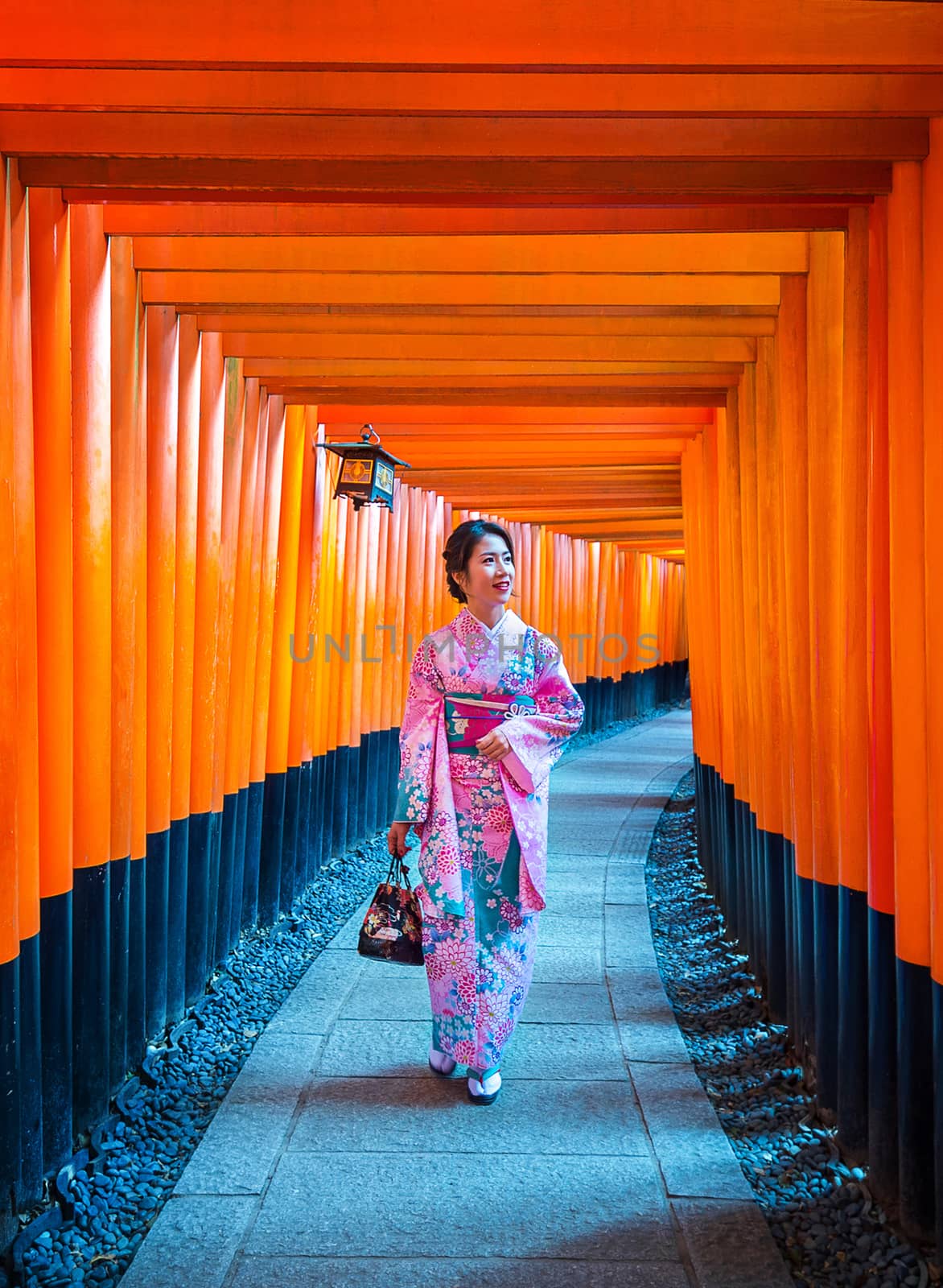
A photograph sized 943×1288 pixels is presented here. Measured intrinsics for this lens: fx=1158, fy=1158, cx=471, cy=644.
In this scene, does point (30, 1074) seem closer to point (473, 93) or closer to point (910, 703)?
point (910, 703)

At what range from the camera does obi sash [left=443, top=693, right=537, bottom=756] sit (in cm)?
415

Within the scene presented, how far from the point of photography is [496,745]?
13.2 ft

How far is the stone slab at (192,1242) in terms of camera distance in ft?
9.20

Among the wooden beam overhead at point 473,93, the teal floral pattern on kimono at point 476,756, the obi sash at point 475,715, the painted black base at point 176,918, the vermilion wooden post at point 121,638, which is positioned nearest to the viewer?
the wooden beam overhead at point 473,93

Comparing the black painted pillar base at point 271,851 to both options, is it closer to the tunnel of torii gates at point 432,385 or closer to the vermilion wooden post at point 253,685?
the tunnel of torii gates at point 432,385

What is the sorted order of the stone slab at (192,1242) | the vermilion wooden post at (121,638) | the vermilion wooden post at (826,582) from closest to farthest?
1. the stone slab at (192,1242)
2. the vermilion wooden post at (826,582)
3. the vermilion wooden post at (121,638)

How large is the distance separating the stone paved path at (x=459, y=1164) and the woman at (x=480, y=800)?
0.33 meters

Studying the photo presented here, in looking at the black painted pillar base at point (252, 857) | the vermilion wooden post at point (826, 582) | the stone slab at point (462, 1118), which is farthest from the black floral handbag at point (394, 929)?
the black painted pillar base at point (252, 857)

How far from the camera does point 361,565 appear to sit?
343 inches

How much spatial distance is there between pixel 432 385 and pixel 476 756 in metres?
2.46

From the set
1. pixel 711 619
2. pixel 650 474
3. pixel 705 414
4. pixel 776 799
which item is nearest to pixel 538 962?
pixel 776 799

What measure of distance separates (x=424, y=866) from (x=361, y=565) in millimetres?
4848

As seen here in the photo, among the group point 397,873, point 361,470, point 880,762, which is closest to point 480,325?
point 361,470

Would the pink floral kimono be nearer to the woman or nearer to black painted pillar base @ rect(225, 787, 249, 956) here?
the woman
